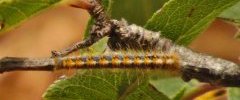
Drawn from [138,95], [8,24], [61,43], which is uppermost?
[61,43]

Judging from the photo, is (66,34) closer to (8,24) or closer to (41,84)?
(41,84)

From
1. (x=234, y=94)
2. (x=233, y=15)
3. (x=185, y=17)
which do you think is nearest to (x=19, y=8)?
(x=185, y=17)

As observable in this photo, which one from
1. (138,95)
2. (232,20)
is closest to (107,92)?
(138,95)

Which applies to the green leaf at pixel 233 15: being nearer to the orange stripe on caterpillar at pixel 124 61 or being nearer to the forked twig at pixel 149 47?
the forked twig at pixel 149 47

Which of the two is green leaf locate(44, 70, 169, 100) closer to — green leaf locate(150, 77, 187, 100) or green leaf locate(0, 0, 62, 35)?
green leaf locate(0, 0, 62, 35)

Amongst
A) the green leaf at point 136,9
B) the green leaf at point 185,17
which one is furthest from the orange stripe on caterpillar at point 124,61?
the green leaf at point 136,9

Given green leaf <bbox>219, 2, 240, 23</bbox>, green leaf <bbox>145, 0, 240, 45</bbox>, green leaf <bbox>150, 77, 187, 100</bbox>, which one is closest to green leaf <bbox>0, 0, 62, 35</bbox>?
green leaf <bbox>145, 0, 240, 45</bbox>

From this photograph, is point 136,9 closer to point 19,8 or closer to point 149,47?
point 149,47

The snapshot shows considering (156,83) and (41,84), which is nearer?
(156,83)
